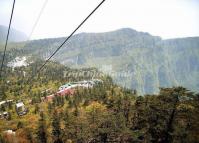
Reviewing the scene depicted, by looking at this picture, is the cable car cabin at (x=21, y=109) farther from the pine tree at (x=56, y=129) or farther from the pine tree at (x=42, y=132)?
the pine tree at (x=42, y=132)

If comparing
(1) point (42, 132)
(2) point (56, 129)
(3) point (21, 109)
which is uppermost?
(2) point (56, 129)

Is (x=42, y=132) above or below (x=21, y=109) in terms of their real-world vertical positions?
above

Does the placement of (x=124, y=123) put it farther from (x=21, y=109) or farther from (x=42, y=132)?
(x=21, y=109)

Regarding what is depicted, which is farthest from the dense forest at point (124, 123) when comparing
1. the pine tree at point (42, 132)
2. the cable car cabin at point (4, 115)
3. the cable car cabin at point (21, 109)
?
the cable car cabin at point (21, 109)

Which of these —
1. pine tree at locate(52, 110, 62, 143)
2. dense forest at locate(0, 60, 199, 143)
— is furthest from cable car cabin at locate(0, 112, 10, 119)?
pine tree at locate(52, 110, 62, 143)

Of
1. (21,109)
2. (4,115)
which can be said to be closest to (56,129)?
(4,115)

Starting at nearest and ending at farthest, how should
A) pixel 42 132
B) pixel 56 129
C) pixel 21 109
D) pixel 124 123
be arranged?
pixel 124 123 < pixel 42 132 < pixel 56 129 < pixel 21 109

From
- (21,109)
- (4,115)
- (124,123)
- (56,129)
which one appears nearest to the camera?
(124,123)

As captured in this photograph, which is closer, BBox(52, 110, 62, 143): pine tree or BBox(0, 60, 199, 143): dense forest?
BBox(0, 60, 199, 143): dense forest

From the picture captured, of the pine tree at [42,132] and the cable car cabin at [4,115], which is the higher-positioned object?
the pine tree at [42,132]

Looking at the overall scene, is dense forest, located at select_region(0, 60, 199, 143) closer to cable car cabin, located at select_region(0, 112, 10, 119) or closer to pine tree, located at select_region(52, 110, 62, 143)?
pine tree, located at select_region(52, 110, 62, 143)

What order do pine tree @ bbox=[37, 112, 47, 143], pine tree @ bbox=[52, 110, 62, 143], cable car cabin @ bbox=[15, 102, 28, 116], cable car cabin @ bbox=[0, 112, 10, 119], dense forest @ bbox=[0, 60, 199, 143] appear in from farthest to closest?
cable car cabin @ bbox=[15, 102, 28, 116]
cable car cabin @ bbox=[0, 112, 10, 119]
pine tree @ bbox=[52, 110, 62, 143]
pine tree @ bbox=[37, 112, 47, 143]
dense forest @ bbox=[0, 60, 199, 143]
